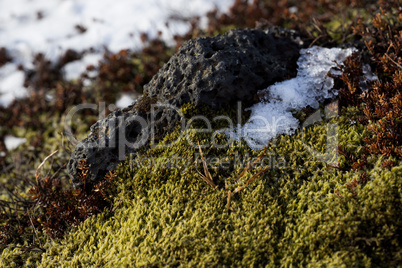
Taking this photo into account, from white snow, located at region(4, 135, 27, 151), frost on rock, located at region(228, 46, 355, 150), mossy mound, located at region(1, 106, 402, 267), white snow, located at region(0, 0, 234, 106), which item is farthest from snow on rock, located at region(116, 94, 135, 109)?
frost on rock, located at region(228, 46, 355, 150)

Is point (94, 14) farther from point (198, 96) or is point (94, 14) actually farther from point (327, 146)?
point (327, 146)

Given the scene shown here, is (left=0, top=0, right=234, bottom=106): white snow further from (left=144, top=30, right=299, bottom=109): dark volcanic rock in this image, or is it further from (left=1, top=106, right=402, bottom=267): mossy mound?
(left=1, top=106, right=402, bottom=267): mossy mound

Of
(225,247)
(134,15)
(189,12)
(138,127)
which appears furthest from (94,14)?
(225,247)

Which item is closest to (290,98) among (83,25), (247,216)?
(247,216)

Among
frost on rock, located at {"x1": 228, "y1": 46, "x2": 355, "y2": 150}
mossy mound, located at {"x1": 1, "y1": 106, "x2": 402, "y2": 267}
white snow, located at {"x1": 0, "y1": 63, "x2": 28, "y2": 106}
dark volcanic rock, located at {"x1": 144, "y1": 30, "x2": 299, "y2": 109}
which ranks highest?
white snow, located at {"x1": 0, "y1": 63, "x2": 28, "y2": 106}

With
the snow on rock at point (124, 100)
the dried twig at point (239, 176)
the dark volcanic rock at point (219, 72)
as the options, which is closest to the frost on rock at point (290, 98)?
the dark volcanic rock at point (219, 72)
